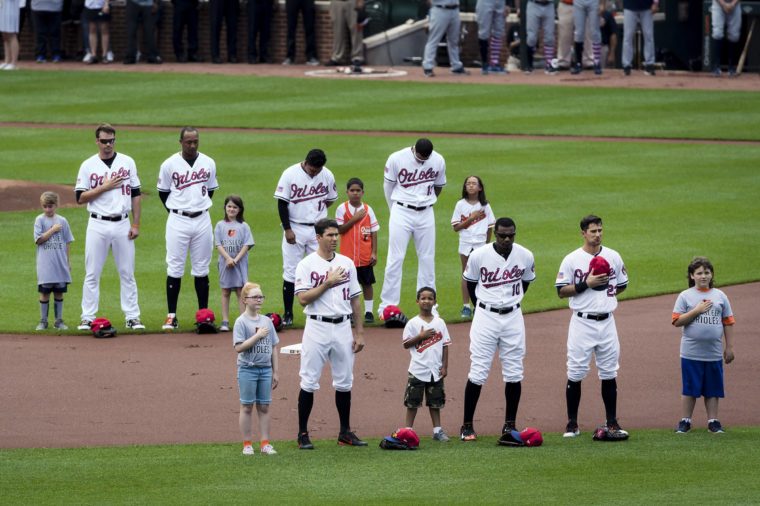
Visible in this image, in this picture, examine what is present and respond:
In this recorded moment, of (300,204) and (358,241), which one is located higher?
(300,204)

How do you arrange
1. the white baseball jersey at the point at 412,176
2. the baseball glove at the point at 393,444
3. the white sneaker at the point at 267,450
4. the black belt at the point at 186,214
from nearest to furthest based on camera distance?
1. the white sneaker at the point at 267,450
2. the baseball glove at the point at 393,444
3. the black belt at the point at 186,214
4. the white baseball jersey at the point at 412,176

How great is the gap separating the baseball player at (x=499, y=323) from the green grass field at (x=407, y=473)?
1.23 ft

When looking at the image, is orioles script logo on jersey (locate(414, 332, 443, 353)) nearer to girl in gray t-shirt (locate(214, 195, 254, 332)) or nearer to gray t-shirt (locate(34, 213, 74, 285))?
girl in gray t-shirt (locate(214, 195, 254, 332))

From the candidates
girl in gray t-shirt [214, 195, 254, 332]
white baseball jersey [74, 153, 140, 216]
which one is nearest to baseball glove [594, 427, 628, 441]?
girl in gray t-shirt [214, 195, 254, 332]

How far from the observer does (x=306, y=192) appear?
14.3 meters

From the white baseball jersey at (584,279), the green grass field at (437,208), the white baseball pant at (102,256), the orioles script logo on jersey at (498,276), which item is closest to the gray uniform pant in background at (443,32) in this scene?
the green grass field at (437,208)

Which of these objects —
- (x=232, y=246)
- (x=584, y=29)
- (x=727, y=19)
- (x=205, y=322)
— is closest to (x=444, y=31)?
(x=584, y=29)

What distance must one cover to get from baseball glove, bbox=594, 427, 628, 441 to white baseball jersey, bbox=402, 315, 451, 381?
131 centimetres

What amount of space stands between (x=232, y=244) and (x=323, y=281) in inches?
157

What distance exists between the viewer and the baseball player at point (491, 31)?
3008cm

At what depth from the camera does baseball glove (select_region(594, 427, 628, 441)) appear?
10469 millimetres

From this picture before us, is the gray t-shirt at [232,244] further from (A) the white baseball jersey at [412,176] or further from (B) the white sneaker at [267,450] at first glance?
(B) the white sneaker at [267,450]

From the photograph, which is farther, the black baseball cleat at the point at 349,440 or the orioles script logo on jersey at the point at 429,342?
the orioles script logo on jersey at the point at 429,342

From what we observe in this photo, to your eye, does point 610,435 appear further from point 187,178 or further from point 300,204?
point 187,178
